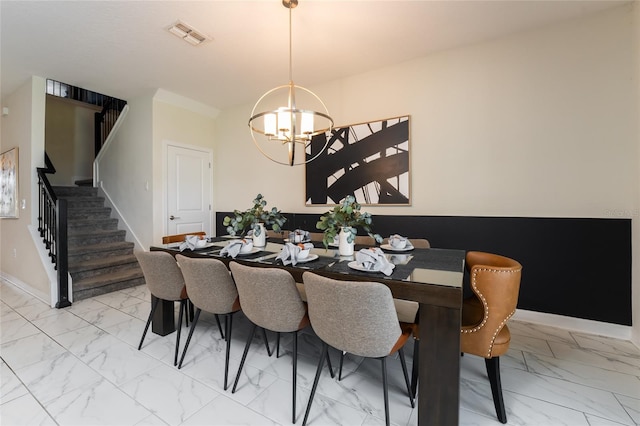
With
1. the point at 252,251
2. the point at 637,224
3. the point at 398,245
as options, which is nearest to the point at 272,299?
the point at 252,251

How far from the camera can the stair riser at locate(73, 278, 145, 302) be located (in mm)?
3596

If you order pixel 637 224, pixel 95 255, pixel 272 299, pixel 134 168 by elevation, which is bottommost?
pixel 95 255

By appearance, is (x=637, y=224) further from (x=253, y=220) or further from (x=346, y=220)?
(x=253, y=220)

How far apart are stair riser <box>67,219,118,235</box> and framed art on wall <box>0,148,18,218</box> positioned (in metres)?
0.63

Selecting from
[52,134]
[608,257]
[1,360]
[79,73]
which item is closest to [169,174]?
[79,73]

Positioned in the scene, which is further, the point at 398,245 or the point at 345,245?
the point at 398,245

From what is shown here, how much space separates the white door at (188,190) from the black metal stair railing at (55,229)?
1.30 m

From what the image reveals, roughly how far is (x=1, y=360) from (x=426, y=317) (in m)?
3.15

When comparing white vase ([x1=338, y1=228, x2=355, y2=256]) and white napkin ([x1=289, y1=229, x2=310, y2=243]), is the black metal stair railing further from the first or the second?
white vase ([x1=338, y1=228, x2=355, y2=256])

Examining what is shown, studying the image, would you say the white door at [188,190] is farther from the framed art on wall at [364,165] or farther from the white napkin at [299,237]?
the white napkin at [299,237]

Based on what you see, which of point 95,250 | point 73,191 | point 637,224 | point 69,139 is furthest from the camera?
point 69,139

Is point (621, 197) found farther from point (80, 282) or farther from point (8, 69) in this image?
point (8, 69)

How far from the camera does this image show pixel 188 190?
489cm

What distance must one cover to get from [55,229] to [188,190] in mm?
1792
